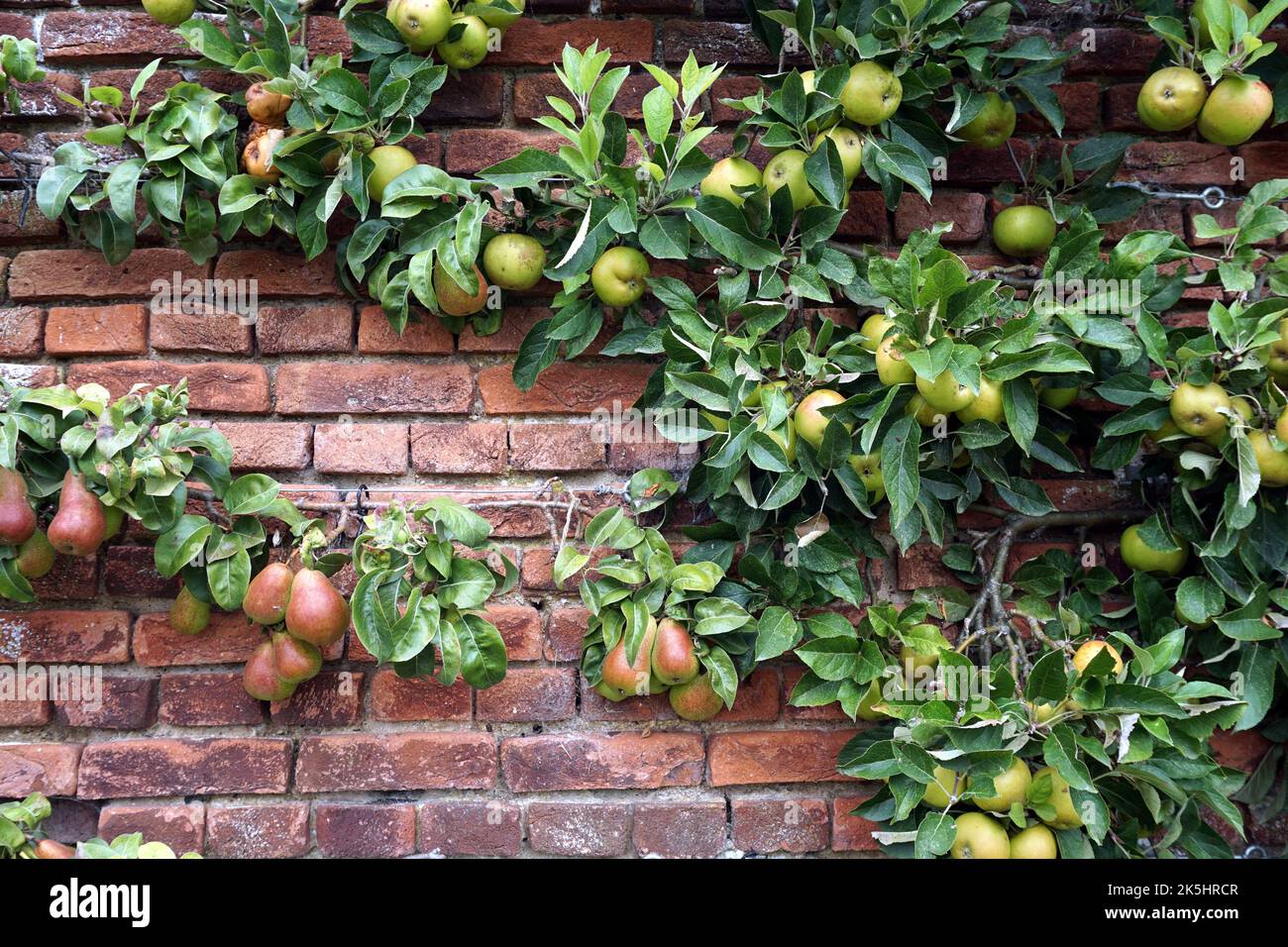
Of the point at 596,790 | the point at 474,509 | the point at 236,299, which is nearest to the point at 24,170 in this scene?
the point at 236,299

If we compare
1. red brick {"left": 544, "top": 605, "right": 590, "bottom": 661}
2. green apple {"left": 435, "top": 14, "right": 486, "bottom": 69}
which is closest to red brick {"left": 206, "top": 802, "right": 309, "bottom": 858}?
red brick {"left": 544, "top": 605, "right": 590, "bottom": 661}

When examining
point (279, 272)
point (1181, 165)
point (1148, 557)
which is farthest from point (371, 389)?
point (1181, 165)

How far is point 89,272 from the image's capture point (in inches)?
58.7

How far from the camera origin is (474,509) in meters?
1.46

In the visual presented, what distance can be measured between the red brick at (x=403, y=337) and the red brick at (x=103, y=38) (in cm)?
50

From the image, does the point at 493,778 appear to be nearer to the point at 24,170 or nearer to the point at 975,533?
the point at 975,533

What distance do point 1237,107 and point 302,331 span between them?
139cm

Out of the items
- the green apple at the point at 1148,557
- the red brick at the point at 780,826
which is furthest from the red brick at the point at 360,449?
the green apple at the point at 1148,557

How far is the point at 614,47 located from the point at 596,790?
3.59ft

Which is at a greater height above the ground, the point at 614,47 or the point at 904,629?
the point at 614,47

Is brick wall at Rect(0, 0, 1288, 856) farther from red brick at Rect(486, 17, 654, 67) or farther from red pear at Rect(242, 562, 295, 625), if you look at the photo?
red pear at Rect(242, 562, 295, 625)

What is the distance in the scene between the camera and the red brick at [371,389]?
1.48 m

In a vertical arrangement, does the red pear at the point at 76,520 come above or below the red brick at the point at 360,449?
below

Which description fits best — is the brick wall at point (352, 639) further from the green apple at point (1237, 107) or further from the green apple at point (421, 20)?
the green apple at point (1237, 107)
